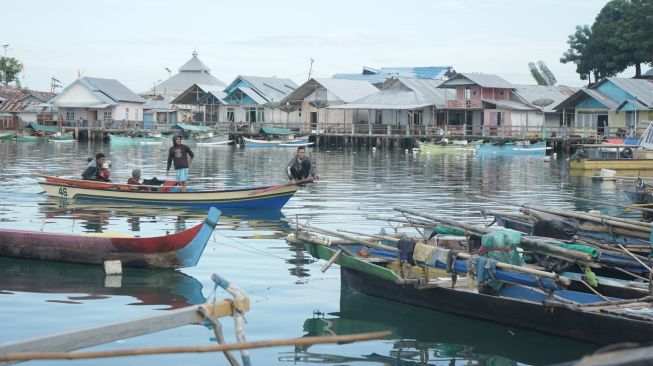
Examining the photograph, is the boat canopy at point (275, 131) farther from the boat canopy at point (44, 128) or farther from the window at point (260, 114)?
the boat canopy at point (44, 128)

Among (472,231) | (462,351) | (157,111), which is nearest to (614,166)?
(472,231)

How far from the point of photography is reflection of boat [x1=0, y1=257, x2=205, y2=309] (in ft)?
42.3

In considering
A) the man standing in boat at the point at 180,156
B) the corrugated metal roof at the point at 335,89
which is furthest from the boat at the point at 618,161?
the corrugated metal roof at the point at 335,89

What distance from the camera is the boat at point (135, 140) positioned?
7088cm

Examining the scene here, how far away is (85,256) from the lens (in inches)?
577

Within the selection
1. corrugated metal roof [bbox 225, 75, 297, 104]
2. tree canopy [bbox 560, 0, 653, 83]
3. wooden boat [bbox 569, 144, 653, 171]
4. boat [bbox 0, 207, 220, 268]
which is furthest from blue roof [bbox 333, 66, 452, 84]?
boat [bbox 0, 207, 220, 268]

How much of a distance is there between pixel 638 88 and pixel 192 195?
1795 inches

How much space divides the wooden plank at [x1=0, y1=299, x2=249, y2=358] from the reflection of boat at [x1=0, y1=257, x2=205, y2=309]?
209 inches

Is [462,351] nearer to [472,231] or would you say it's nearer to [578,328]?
[578,328]

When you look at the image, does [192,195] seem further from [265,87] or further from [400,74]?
[400,74]

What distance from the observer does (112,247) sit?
1447cm

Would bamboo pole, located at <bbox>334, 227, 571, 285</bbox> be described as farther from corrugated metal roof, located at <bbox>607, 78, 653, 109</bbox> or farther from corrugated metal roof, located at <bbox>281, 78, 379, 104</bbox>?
corrugated metal roof, located at <bbox>281, 78, 379, 104</bbox>

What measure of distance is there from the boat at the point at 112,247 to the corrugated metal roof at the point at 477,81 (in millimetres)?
54097

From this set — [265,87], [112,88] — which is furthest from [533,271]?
[112,88]
